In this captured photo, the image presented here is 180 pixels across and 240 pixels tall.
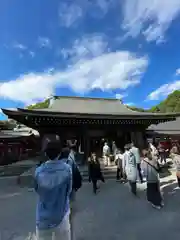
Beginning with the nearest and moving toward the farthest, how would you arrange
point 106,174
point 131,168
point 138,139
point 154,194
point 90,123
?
1. point 154,194
2. point 131,168
3. point 106,174
4. point 90,123
5. point 138,139

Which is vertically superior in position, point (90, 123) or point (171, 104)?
point (171, 104)

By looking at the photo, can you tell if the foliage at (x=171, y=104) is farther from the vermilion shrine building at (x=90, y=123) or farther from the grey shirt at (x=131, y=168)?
the grey shirt at (x=131, y=168)

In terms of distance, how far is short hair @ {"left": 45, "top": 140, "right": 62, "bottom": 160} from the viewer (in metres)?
2.25

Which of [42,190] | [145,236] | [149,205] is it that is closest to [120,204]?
[149,205]

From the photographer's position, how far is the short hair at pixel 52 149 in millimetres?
2246

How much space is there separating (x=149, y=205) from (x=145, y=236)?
1.92m

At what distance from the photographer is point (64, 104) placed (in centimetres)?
1752

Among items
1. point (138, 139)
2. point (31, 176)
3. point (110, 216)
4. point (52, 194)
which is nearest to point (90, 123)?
point (138, 139)

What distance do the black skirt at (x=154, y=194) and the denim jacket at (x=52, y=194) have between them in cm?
413

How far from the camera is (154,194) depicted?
5535 millimetres

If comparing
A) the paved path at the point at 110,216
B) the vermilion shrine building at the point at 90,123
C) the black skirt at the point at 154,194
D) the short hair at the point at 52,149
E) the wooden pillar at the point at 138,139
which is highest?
the vermilion shrine building at the point at 90,123

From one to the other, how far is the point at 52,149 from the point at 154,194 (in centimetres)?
436

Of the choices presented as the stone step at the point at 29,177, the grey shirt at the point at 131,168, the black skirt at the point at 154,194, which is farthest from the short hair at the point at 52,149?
the stone step at the point at 29,177

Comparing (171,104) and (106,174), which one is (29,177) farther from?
(171,104)
